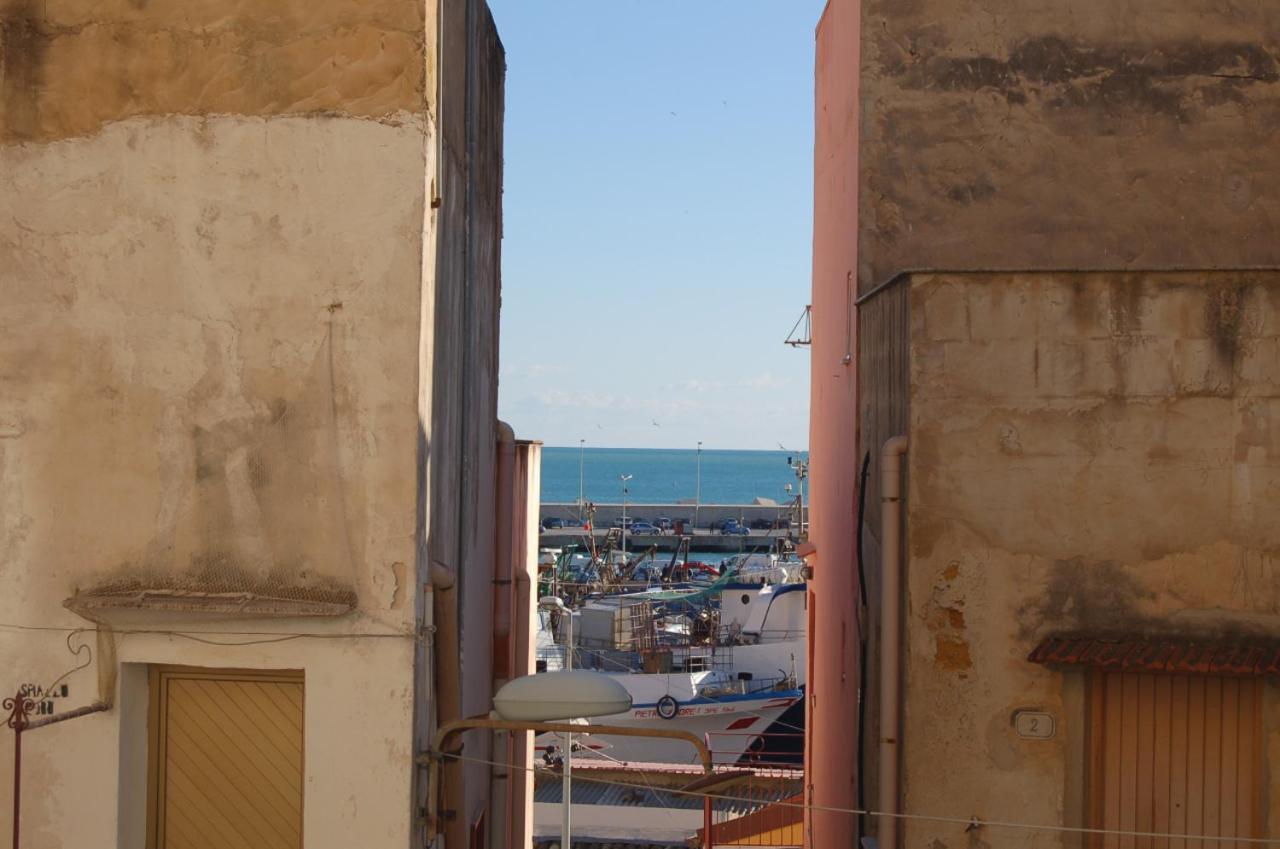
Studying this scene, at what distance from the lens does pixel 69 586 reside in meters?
8.66

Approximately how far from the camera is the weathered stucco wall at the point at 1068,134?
482 inches

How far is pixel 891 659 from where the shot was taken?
9.48m

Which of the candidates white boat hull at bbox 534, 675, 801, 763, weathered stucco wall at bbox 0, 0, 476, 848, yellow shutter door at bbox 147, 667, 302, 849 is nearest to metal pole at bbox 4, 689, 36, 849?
weathered stucco wall at bbox 0, 0, 476, 848

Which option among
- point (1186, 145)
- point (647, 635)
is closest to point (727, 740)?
point (647, 635)

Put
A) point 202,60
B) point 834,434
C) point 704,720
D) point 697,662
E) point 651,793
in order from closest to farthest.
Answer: point 202,60 < point 834,434 < point 651,793 < point 704,720 < point 697,662

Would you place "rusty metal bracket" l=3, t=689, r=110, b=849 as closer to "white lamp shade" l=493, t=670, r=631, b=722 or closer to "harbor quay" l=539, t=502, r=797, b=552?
"white lamp shade" l=493, t=670, r=631, b=722

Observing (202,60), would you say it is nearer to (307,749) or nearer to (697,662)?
(307,749)

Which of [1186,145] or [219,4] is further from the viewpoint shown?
[1186,145]

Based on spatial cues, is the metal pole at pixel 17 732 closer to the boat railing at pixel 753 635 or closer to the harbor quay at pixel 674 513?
the boat railing at pixel 753 635

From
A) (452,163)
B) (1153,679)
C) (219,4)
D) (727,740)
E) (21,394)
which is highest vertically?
(219,4)

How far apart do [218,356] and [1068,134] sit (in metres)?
7.29

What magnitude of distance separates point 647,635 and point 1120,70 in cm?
3385

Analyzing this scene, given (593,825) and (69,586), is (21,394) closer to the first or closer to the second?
(69,586)

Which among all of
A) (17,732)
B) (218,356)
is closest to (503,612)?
(218,356)
